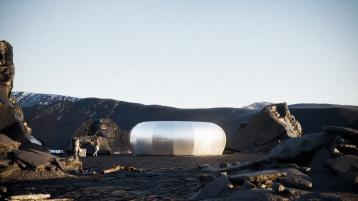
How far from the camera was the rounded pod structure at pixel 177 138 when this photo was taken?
1128 inches

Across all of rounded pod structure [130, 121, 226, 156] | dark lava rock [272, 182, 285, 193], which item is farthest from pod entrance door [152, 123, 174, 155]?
dark lava rock [272, 182, 285, 193]

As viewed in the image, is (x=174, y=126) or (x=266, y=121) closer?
(x=174, y=126)

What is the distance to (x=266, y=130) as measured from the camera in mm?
33281

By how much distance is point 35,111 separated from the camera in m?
81.1

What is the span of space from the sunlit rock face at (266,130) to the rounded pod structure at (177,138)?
4.72 m

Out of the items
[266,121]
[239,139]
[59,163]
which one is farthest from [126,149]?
[59,163]

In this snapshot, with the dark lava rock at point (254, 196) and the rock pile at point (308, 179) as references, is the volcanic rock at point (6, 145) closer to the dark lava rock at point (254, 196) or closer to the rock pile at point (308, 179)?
the rock pile at point (308, 179)

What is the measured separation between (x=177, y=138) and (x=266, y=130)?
28.2 ft

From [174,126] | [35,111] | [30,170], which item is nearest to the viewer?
[30,170]

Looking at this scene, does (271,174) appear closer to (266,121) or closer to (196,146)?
(196,146)

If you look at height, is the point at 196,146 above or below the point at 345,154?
below

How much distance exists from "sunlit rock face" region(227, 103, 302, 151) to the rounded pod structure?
472 centimetres

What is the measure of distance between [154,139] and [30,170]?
16.7m

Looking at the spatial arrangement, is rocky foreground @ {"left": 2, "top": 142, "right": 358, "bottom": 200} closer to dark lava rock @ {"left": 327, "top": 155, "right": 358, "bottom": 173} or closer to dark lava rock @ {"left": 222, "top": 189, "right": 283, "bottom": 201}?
dark lava rock @ {"left": 222, "top": 189, "right": 283, "bottom": 201}
